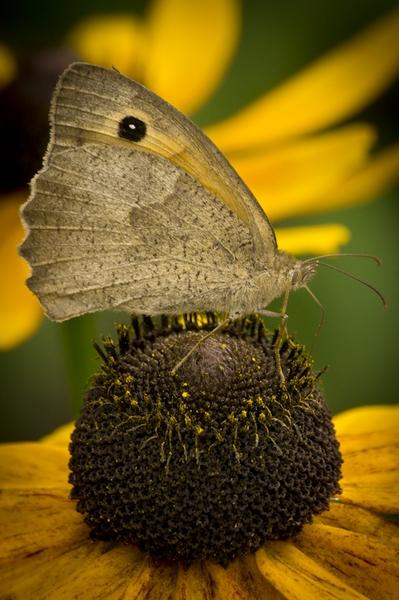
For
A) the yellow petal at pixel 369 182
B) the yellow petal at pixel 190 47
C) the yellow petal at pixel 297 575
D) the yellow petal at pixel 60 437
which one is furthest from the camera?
the yellow petal at pixel 190 47

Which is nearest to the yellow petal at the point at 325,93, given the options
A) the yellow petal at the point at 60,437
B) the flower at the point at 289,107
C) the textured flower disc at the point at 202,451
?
the flower at the point at 289,107

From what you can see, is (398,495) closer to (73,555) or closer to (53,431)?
(73,555)

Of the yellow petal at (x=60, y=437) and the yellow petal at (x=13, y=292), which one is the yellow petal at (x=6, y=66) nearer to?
the yellow petal at (x=13, y=292)

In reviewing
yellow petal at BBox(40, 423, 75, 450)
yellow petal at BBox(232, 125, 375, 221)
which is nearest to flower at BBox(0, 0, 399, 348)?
yellow petal at BBox(232, 125, 375, 221)

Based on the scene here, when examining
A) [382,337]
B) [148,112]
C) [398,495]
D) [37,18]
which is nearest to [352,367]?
[382,337]

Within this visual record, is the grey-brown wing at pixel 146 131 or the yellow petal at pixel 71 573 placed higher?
the grey-brown wing at pixel 146 131

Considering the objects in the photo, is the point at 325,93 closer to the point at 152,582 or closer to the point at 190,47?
the point at 190,47
